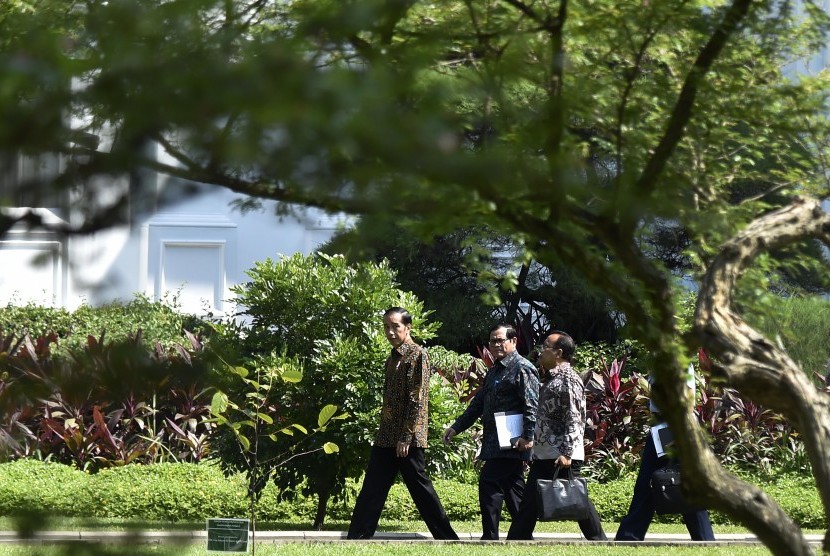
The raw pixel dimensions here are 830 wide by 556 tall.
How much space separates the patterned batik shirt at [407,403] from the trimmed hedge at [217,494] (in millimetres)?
2199

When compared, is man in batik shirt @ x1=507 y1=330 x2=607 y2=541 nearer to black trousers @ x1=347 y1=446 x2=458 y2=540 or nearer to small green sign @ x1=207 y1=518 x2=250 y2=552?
black trousers @ x1=347 y1=446 x2=458 y2=540

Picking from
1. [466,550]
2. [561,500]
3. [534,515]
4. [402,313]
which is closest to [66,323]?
[402,313]

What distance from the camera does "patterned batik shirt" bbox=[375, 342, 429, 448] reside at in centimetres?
969

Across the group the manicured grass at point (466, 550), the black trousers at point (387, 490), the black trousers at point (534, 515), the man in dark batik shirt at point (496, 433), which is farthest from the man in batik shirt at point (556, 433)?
the black trousers at point (387, 490)

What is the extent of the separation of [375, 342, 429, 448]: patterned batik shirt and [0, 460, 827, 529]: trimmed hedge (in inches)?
86.6

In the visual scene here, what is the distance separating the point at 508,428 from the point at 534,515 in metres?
0.70

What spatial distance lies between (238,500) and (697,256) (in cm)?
793

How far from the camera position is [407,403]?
32.0ft

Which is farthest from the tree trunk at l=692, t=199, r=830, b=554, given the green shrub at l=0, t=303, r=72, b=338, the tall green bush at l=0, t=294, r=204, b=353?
the green shrub at l=0, t=303, r=72, b=338

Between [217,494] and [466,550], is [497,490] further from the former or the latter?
[217,494]

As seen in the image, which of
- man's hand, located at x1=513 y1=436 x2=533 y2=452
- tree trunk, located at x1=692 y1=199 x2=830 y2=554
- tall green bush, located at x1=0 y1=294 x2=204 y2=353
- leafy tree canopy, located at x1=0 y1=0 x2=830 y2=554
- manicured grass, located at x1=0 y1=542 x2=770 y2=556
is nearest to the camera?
leafy tree canopy, located at x1=0 y1=0 x2=830 y2=554

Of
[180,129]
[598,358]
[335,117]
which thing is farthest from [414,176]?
[598,358]

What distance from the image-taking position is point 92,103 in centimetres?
217

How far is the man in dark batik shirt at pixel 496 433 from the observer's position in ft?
33.3
